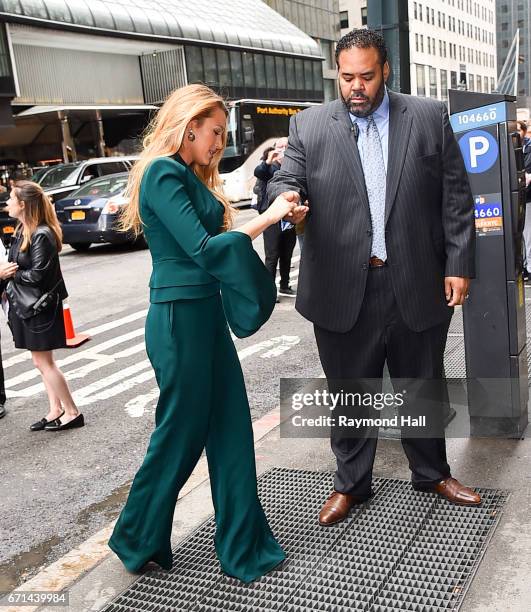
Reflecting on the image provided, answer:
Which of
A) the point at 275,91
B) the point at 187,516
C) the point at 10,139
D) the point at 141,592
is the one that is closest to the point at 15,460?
the point at 187,516

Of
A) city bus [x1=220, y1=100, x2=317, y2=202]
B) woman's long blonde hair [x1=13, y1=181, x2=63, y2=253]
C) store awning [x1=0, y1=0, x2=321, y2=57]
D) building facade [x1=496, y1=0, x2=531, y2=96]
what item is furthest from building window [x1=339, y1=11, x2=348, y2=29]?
building facade [x1=496, y1=0, x2=531, y2=96]

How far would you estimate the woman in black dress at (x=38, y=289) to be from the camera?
539 centimetres

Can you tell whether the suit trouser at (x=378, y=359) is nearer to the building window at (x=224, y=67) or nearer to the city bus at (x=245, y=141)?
the city bus at (x=245, y=141)

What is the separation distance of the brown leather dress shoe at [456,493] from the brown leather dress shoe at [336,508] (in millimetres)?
415

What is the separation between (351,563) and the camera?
3.13 metres

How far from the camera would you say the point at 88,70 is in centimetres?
3300

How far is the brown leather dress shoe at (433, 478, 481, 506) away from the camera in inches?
138

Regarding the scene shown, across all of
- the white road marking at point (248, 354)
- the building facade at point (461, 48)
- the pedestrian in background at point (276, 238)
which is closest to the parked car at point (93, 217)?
the pedestrian in background at point (276, 238)

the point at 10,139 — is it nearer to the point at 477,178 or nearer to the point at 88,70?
the point at 88,70

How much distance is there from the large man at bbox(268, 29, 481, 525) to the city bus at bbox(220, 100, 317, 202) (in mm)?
19613

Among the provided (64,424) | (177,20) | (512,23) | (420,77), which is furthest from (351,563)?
(512,23)

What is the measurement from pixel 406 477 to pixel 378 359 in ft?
2.69

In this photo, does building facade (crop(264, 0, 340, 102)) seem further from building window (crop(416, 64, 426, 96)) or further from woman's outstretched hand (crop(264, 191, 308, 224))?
woman's outstretched hand (crop(264, 191, 308, 224))

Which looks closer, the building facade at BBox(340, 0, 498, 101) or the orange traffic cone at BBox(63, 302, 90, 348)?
the orange traffic cone at BBox(63, 302, 90, 348)
